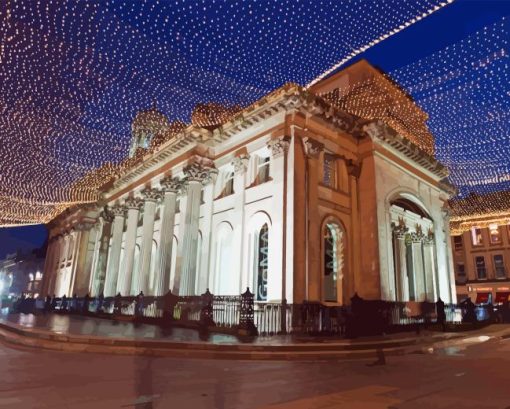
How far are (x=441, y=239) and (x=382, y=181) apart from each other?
855cm

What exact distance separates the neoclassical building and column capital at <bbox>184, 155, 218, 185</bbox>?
0.20 feet

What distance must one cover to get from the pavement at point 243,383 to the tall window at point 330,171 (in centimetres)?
1094

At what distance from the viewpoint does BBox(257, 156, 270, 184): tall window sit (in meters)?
18.3

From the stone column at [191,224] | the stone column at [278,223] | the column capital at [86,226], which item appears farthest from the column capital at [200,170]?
the column capital at [86,226]

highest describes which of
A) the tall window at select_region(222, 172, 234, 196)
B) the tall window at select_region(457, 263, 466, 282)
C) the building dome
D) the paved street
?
the building dome

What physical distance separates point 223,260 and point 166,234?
3924 mm

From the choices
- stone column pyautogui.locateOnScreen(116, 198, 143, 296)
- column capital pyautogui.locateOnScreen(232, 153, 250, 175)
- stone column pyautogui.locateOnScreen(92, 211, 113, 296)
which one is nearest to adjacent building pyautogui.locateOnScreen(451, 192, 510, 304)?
column capital pyautogui.locateOnScreen(232, 153, 250, 175)

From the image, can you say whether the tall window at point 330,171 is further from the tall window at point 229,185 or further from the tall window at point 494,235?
the tall window at point 494,235

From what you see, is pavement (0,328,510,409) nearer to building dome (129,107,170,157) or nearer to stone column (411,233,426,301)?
stone column (411,233,426,301)

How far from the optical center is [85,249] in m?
33.9

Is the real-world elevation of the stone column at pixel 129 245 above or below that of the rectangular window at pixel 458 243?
below

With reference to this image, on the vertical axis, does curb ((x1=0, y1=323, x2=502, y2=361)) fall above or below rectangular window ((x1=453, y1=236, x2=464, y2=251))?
below

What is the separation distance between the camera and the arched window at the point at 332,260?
1720cm

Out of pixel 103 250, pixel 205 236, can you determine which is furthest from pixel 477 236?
pixel 103 250
